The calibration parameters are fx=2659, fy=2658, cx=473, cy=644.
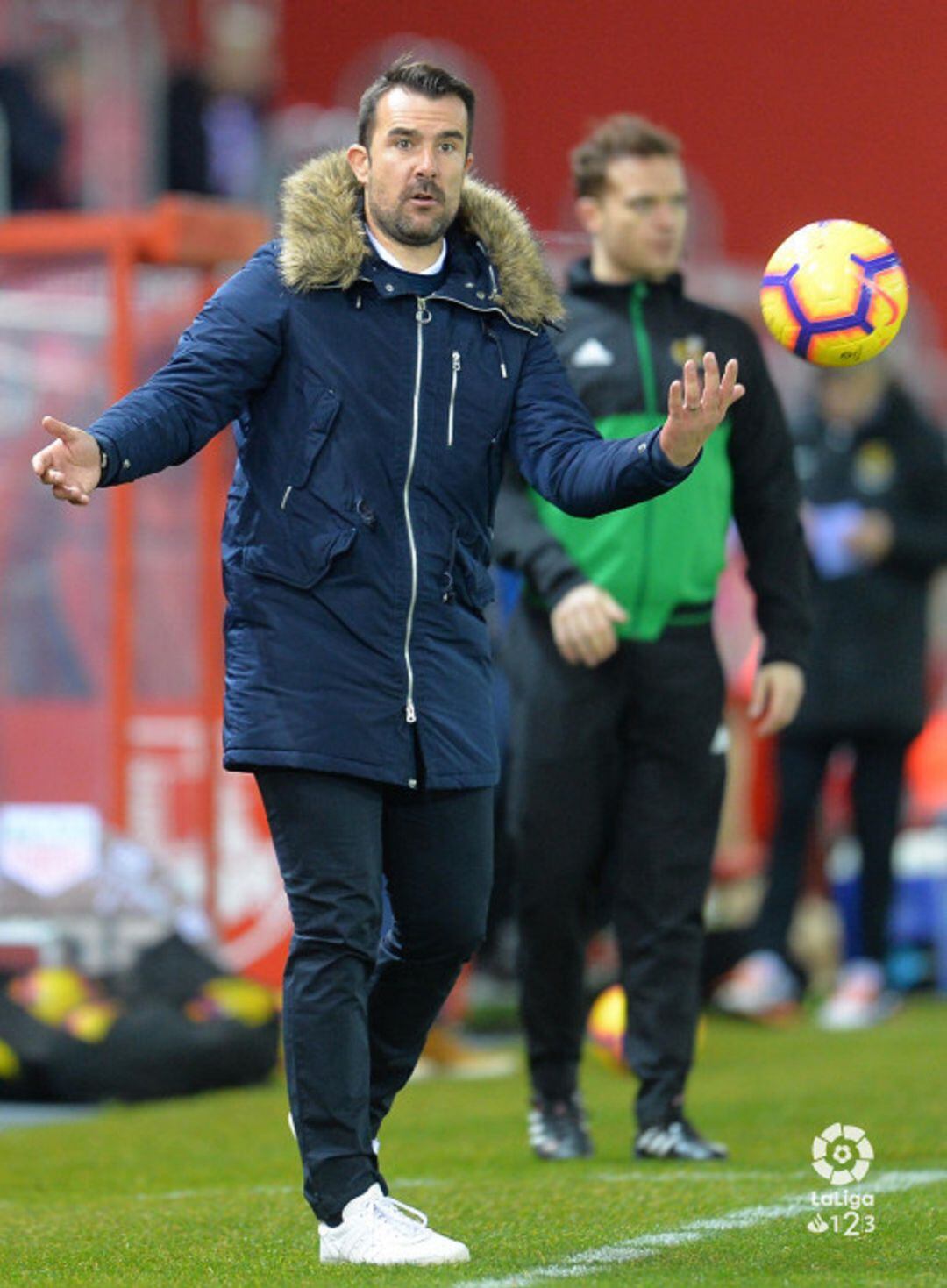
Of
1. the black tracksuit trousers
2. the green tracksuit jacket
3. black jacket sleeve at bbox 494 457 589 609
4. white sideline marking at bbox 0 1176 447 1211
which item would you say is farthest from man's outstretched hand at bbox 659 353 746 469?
white sideline marking at bbox 0 1176 447 1211

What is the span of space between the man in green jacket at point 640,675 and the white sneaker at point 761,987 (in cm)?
390

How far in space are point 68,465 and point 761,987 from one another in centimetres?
635

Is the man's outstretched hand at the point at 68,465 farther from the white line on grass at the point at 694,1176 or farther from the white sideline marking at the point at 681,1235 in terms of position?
the white line on grass at the point at 694,1176

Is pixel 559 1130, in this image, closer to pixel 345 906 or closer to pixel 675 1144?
pixel 675 1144

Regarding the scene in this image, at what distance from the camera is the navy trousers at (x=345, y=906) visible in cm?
444

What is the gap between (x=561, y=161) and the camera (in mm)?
18844

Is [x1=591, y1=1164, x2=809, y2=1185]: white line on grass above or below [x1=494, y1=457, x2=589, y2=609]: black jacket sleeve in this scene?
below

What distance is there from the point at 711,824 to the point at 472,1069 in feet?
8.91

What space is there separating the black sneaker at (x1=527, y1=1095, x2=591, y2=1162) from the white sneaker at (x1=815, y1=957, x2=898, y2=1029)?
386 centimetres

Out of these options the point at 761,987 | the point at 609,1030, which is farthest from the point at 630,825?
the point at 761,987

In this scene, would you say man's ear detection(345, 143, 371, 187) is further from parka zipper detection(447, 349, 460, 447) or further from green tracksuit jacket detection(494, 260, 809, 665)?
green tracksuit jacket detection(494, 260, 809, 665)

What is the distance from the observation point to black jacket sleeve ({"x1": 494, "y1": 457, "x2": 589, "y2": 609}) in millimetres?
6059

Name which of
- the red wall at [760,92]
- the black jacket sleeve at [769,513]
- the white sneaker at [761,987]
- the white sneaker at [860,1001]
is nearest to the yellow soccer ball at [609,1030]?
the white sneaker at [761,987]

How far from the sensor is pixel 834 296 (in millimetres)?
5059
